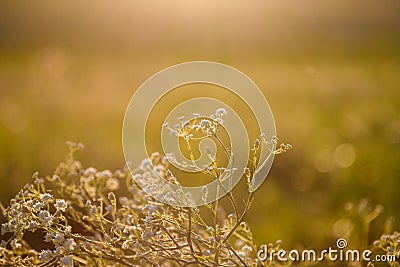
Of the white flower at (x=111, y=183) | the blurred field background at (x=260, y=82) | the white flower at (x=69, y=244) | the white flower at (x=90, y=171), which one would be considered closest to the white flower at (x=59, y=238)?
the white flower at (x=69, y=244)

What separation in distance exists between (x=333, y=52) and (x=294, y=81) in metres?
3.41

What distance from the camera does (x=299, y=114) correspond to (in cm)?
786

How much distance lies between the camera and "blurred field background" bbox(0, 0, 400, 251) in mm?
4895

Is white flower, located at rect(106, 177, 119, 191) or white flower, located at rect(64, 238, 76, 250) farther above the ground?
white flower, located at rect(106, 177, 119, 191)

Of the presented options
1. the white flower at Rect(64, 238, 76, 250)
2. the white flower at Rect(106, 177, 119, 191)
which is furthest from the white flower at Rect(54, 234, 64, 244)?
the white flower at Rect(106, 177, 119, 191)

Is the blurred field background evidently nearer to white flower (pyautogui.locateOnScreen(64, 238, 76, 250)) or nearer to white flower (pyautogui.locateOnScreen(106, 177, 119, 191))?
white flower (pyautogui.locateOnScreen(106, 177, 119, 191))

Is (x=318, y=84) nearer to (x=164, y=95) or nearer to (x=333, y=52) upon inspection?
(x=164, y=95)

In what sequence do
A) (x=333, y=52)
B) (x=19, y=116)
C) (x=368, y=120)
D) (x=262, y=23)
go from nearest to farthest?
(x=368, y=120) → (x=19, y=116) → (x=333, y=52) → (x=262, y=23)

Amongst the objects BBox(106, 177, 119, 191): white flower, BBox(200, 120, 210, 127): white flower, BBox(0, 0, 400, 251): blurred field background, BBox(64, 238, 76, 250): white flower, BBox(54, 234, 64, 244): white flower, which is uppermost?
BBox(0, 0, 400, 251): blurred field background

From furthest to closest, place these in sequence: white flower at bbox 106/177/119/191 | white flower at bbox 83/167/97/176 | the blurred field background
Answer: the blurred field background < white flower at bbox 106/177/119/191 < white flower at bbox 83/167/97/176

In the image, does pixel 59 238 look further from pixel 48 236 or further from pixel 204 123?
pixel 204 123

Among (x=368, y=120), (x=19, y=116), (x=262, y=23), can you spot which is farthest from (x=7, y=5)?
(x=368, y=120)

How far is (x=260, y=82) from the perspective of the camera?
10547 mm

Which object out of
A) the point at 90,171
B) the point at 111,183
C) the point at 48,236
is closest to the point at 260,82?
the point at 111,183
